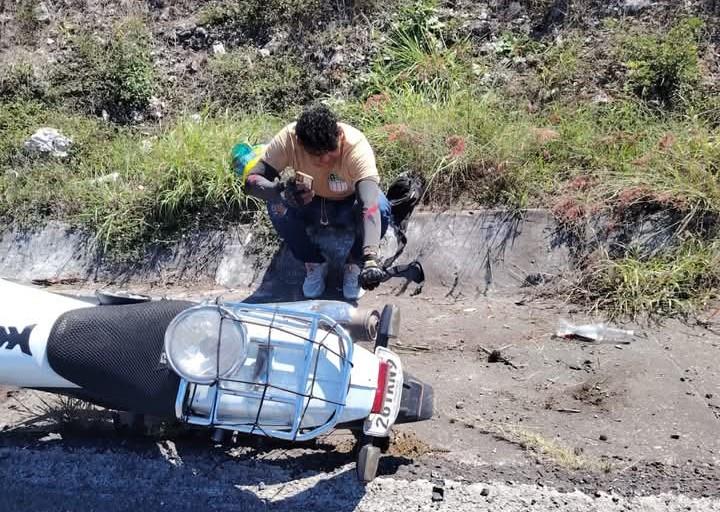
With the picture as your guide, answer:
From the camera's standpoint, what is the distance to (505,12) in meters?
6.18

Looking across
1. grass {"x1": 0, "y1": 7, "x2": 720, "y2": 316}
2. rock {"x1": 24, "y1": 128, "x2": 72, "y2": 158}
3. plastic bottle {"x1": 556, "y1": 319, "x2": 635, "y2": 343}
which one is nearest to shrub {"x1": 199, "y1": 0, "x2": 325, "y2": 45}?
grass {"x1": 0, "y1": 7, "x2": 720, "y2": 316}

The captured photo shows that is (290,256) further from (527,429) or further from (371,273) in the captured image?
(527,429)

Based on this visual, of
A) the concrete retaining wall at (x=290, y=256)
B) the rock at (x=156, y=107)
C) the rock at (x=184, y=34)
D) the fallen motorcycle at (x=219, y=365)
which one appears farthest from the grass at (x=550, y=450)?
the rock at (x=184, y=34)

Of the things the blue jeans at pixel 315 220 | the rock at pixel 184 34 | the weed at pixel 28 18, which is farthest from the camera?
the weed at pixel 28 18

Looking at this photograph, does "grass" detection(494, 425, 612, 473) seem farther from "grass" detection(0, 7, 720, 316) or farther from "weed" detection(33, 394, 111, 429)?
"weed" detection(33, 394, 111, 429)

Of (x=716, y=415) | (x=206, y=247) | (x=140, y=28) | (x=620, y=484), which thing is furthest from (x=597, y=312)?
(x=140, y=28)

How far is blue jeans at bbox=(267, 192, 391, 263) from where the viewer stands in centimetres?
448

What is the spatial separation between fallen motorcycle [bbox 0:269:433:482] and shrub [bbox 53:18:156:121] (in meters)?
3.31

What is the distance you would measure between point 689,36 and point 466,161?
204 centimetres

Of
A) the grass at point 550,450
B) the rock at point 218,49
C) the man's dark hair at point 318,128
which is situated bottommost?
the grass at point 550,450

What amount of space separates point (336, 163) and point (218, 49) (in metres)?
2.95

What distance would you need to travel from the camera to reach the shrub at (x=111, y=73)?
632cm

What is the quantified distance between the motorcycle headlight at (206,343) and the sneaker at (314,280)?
1971 mm

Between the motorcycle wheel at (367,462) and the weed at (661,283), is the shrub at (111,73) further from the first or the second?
the motorcycle wheel at (367,462)
